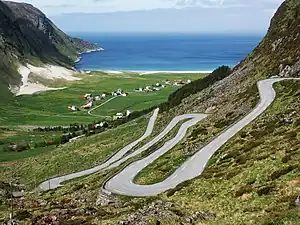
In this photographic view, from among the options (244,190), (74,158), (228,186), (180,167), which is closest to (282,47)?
(74,158)

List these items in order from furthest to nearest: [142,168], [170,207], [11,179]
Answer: [11,179] < [142,168] < [170,207]

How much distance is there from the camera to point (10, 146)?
504 ft

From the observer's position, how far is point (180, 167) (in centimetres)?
5472

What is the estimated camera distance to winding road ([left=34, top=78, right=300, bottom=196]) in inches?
1933

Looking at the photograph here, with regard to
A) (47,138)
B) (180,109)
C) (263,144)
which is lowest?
(47,138)

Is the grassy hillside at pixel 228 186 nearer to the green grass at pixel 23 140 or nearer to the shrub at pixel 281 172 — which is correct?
the shrub at pixel 281 172

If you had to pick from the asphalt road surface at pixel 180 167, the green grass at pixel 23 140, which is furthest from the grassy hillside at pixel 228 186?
the green grass at pixel 23 140

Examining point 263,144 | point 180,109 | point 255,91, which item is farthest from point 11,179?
point 263,144

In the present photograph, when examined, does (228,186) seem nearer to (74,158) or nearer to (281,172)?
(281,172)

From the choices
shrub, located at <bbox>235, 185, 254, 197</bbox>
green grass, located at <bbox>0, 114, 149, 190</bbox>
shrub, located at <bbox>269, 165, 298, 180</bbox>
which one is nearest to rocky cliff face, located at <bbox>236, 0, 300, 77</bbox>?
green grass, located at <bbox>0, 114, 149, 190</bbox>

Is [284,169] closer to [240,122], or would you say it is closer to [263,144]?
[263,144]

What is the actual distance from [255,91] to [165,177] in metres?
39.7

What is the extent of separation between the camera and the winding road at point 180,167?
49094 mm

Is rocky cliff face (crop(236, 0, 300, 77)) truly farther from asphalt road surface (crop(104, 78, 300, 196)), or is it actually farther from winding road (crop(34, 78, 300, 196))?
asphalt road surface (crop(104, 78, 300, 196))
